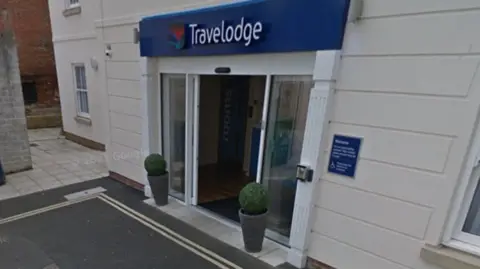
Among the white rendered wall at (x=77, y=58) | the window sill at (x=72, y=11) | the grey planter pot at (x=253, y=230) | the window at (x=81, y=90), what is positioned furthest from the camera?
the window at (x=81, y=90)

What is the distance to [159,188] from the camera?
4742 millimetres

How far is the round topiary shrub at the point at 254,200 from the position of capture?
3389 mm

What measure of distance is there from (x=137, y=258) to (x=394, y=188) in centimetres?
292

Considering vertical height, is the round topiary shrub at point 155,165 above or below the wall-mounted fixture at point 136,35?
below

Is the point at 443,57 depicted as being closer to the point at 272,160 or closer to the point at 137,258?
the point at 272,160

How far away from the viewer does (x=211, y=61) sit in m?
4.01

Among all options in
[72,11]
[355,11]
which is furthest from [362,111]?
[72,11]

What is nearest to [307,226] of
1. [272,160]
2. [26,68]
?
[272,160]

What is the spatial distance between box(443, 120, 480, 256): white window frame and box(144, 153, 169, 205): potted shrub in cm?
376

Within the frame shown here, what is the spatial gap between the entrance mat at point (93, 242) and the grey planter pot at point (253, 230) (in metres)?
0.33

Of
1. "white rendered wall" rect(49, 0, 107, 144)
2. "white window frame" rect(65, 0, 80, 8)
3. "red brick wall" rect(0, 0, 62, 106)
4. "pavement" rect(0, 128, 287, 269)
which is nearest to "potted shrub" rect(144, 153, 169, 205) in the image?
"pavement" rect(0, 128, 287, 269)

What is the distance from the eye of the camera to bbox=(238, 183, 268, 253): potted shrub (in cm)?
340

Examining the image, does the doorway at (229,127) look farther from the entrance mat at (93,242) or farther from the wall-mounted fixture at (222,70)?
the wall-mounted fixture at (222,70)

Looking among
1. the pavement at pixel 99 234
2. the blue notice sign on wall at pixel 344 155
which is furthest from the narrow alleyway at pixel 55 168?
the blue notice sign on wall at pixel 344 155
